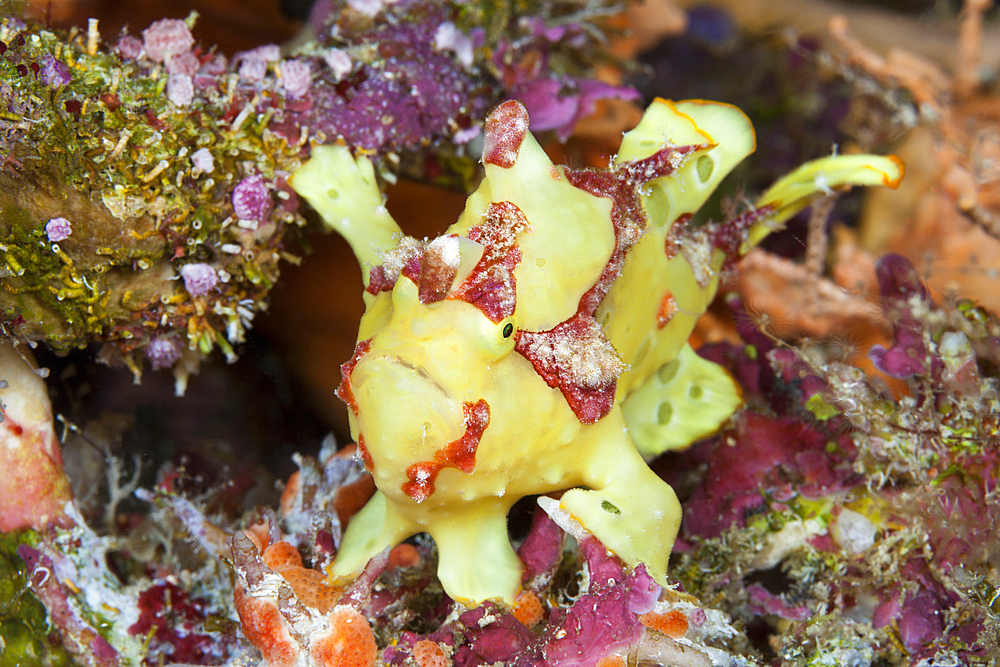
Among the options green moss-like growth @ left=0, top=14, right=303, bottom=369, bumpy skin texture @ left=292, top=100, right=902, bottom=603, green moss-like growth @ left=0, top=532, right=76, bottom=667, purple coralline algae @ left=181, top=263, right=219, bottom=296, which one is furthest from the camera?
purple coralline algae @ left=181, top=263, right=219, bottom=296

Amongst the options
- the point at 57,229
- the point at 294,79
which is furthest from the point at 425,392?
the point at 294,79

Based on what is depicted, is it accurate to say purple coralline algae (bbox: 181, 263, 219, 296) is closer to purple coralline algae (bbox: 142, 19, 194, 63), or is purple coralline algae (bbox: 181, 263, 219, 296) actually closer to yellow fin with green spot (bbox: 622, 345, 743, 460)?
purple coralline algae (bbox: 142, 19, 194, 63)

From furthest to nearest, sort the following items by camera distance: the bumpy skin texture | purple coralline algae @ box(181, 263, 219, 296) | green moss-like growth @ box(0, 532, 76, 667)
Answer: purple coralline algae @ box(181, 263, 219, 296) → green moss-like growth @ box(0, 532, 76, 667) → the bumpy skin texture

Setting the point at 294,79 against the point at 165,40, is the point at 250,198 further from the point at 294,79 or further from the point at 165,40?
the point at 165,40

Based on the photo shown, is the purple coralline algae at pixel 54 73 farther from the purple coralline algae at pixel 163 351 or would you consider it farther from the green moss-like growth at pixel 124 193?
the purple coralline algae at pixel 163 351

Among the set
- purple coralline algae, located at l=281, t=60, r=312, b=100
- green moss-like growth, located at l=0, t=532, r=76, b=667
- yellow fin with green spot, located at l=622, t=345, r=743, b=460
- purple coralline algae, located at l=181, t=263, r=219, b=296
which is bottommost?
green moss-like growth, located at l=0, t=532, r=76, b=667

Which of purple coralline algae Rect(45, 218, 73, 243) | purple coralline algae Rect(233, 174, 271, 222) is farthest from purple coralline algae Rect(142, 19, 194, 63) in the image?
purple coralline algae Rect(45, 218, 73, 243)

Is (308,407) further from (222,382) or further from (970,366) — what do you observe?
(970,366)

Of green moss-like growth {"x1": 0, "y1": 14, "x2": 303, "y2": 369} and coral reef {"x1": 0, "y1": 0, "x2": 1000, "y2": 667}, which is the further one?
green moss-like growth {"x1": 0, "y1": 14, "x2": 303, "y2": 369}

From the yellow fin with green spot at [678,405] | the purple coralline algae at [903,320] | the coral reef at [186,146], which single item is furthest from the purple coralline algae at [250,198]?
the purple coralline algae at [903,320]
